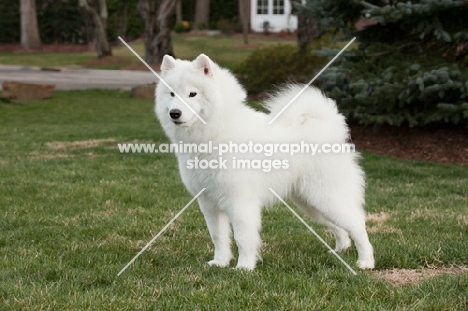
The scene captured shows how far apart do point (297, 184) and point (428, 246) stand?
3.56ft

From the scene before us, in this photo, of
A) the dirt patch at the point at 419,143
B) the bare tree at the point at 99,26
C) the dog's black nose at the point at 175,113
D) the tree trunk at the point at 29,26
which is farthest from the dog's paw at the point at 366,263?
the tree trunk at the point at 29,26

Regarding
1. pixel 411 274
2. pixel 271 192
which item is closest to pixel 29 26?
pixel 271 192

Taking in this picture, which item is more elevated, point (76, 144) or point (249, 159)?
point (249, 159)

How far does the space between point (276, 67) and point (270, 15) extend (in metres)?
30.3

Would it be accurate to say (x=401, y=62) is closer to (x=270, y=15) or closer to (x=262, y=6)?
(x=270, y=15)

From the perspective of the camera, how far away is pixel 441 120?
9.03 metres

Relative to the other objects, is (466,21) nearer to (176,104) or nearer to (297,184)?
(297,184)

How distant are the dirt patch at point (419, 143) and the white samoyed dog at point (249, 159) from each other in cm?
482

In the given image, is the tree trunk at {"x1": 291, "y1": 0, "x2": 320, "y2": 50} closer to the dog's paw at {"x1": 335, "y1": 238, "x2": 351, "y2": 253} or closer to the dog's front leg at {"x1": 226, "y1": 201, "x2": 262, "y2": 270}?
the dog's paw at {"x1": 335, "y1": 238, "x2": 351, "y2": 253}

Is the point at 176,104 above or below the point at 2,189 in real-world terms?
above

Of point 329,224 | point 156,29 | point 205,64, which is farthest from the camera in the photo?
point 156,29

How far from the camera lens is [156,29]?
2369cm

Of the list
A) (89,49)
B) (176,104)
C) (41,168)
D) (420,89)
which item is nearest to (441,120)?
(420,89)

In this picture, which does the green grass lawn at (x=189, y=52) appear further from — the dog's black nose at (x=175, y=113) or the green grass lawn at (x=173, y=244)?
the dog's black nose at (x=175, y=113)
